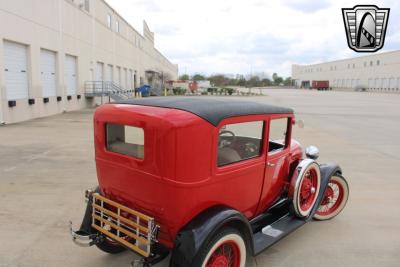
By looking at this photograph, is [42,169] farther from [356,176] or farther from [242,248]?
[356,176]

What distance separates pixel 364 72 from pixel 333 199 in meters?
92.5

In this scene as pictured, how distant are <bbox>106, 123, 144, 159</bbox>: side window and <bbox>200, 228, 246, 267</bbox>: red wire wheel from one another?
86 centimetres

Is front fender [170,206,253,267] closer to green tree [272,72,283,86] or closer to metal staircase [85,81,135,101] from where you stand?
metal staircase [85,81,135,101]

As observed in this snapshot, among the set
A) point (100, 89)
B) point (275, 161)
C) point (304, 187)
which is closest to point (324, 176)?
point (304, 187)

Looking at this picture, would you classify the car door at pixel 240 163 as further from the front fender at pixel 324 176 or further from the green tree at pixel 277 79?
the green tree at pixel 277 79

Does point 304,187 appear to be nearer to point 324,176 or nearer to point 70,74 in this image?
point 324,176

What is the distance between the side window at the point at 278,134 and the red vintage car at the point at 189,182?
2cm

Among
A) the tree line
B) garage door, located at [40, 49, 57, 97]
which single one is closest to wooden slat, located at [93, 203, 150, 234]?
garage door, located at [40, 49, 57, 97]

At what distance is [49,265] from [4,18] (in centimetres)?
1320

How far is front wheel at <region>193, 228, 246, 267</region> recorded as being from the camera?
7.83ft

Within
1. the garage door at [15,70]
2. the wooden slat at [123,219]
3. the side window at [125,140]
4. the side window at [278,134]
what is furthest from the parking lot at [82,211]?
the garage door at [15,70]

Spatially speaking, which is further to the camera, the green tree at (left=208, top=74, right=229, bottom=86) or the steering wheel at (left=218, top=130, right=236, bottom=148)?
the green tree at (left=208, top=74, right=229, bottom=86)

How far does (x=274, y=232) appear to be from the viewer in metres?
3.19

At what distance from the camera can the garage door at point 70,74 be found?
1973 centimetres
